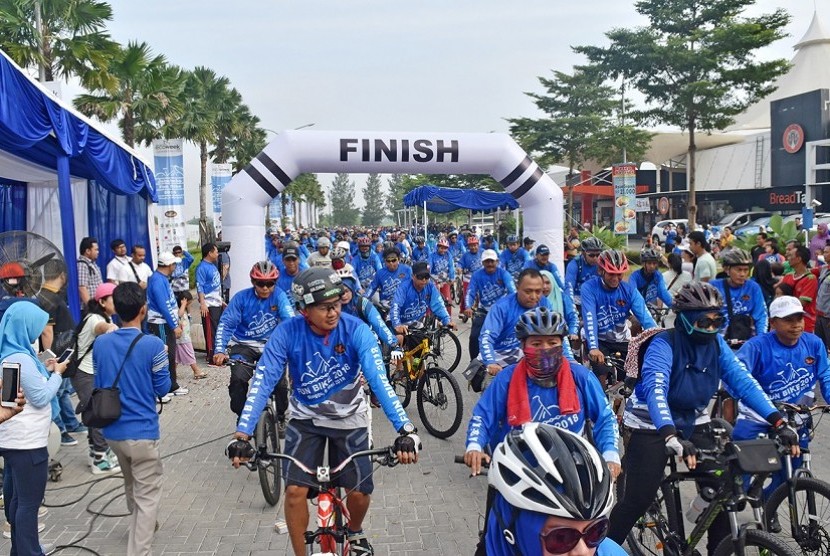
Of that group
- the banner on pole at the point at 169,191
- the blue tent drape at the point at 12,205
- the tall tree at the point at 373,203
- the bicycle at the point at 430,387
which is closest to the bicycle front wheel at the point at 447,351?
the bicycle at the point at 430,387

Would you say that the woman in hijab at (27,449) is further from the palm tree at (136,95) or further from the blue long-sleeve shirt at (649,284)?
the palm tree at (136,95)

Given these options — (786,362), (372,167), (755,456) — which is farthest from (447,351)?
(755,456)

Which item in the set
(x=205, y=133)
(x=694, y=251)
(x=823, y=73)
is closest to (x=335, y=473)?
(x=694, y=251)

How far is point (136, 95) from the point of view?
24578 mm

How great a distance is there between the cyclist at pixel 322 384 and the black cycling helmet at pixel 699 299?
167 cm

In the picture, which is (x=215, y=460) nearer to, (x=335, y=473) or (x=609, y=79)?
(x=335, y=473)

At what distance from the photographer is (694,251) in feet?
32.0

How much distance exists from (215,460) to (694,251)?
21.5 feet

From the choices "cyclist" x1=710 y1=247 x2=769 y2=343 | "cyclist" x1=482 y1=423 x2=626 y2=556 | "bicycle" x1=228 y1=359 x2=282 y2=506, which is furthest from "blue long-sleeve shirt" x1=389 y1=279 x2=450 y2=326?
"cyclist" x1=482 y1=423 x2=626 y2=556

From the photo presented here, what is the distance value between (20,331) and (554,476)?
3.91 meters

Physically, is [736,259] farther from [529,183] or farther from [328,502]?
[529,183]

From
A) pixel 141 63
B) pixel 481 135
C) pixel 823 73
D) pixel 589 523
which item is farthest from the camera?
pixel 823 73

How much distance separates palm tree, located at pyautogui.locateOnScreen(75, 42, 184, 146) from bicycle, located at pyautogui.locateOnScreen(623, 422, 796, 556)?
20.4 m

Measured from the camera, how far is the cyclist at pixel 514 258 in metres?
13.9
